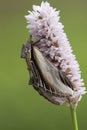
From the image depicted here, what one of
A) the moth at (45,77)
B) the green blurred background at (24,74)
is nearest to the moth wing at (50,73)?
the moth at (45,77)

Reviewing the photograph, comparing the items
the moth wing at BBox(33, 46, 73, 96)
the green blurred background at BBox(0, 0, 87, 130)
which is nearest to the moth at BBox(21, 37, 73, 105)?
the moth wing at BBox(33, 46, 73, 96)

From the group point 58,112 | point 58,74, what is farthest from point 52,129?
point 58,74

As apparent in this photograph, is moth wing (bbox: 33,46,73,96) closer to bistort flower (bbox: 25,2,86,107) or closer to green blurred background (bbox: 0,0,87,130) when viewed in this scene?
bistort flower (bbox: 25,2,86,107)

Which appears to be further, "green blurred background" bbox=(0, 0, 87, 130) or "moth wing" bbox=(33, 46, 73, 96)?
"green blurred background" bbox=(0, 0, 87, 130)

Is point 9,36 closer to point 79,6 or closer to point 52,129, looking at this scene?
point 79,6

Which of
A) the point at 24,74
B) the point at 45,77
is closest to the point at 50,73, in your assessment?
the point at 45,77

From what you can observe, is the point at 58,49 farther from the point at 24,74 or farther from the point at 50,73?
the point at 24,74

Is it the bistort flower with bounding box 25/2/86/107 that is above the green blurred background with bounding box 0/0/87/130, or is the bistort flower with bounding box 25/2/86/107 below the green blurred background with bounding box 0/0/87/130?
below
